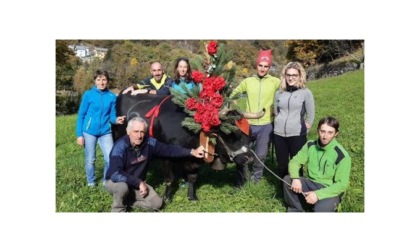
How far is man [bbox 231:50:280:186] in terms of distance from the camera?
18.9 feet

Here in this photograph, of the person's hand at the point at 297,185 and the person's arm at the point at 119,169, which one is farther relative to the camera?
the person's arm at the point at 119,169

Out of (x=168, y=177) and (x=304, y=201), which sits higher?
(x=168, y=177)

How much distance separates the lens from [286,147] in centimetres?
540

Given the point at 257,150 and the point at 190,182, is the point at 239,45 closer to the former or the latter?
the point at 257,150

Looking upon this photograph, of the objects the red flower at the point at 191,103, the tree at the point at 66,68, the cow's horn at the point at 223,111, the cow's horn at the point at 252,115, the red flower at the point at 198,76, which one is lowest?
the cow's horn at the point at 252,115

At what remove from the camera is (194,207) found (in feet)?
18.7

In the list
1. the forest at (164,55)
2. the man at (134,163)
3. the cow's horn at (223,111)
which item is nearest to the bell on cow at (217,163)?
the man at (134,163)

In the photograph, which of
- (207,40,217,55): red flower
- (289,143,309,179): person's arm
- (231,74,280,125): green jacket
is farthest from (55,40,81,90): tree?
(289,143,309,179): person's arm

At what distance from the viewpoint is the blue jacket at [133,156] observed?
4.94 metres

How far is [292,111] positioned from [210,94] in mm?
1241

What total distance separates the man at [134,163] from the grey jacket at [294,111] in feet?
4.23

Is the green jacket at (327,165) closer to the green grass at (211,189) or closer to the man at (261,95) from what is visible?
the green grass at (211,189)

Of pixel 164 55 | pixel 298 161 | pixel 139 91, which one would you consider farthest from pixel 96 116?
pixel 164 55

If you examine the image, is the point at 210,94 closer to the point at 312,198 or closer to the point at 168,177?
the point at 168,177
